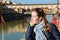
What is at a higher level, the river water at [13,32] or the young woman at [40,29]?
the young woman at [40,29]

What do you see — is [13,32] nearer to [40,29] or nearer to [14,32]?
[14,32]

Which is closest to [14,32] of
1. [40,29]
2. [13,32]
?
[13,32]

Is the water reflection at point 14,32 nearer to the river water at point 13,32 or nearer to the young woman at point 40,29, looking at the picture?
the river water at point 13,32

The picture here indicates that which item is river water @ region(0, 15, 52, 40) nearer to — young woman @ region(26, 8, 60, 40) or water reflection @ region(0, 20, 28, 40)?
water reflection @ region(0, 20, 28, 40)

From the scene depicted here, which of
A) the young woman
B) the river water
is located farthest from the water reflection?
the young woman

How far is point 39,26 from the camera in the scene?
6.91ft

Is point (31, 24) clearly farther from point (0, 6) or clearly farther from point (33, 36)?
point (0, 6)

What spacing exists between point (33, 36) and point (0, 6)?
109 feet

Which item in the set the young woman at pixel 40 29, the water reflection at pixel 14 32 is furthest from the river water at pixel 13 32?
the young woman at pixel 40 29

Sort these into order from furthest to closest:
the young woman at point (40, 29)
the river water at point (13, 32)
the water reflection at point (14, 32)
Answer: the water reflection at point (14, 32) < the river water at point (13, 32) < the young woman at point (40, 29)

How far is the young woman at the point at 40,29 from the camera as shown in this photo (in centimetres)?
210

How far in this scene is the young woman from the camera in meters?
2.10

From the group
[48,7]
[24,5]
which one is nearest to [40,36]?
[48,7]

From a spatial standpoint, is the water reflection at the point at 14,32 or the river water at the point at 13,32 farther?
the water reflection at the point at 14,32
